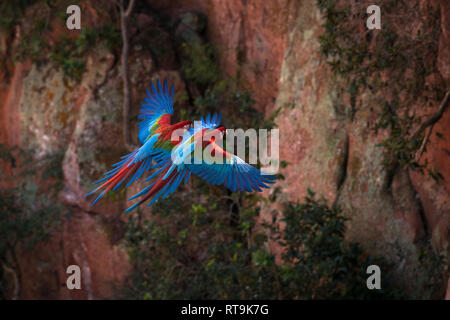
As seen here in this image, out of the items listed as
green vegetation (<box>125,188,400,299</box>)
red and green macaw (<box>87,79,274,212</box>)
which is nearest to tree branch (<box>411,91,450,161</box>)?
green vegetation (<box>125,188,400,299</box>)

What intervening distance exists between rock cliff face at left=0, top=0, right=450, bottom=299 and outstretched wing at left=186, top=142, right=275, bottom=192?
8.86 ft

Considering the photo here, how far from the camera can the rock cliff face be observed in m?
5.05

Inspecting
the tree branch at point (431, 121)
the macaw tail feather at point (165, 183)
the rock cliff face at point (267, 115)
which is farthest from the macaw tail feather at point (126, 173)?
the rock cliff face at point (267, 115)

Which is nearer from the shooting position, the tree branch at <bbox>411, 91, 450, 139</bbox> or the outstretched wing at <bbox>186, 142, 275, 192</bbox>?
the outstretched wing at <bbox>186, 142, 275, 192</bbox>

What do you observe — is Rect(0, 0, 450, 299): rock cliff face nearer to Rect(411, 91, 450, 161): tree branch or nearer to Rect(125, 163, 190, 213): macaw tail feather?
Rect(411, 91, 450, 161): tree branch

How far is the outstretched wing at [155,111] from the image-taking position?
264cm

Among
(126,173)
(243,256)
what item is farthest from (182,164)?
(243,256)

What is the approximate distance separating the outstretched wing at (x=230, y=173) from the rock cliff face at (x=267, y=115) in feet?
8.86

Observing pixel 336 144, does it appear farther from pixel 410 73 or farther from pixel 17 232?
pixel 17 232

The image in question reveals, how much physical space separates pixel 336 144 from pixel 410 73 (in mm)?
1036

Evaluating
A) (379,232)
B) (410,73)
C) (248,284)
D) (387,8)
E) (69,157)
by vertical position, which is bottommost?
(248,284)

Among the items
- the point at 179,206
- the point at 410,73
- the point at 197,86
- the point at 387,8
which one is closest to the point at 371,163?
the point at 410,73

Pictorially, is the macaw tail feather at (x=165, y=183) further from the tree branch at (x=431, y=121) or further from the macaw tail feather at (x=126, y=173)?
the tree branch at (x=431, y=121)

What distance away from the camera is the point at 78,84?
7852 mm
